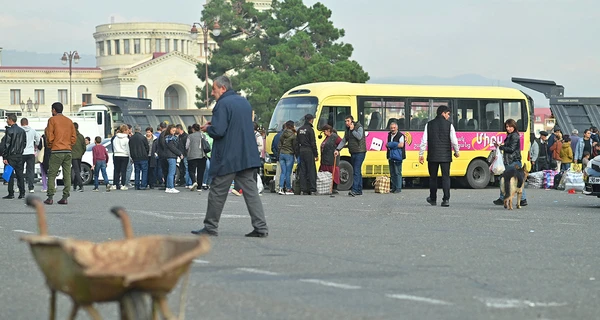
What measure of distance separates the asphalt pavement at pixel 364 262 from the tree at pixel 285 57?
54.3 m

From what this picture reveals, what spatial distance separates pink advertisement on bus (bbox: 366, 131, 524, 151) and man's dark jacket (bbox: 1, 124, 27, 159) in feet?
33.2

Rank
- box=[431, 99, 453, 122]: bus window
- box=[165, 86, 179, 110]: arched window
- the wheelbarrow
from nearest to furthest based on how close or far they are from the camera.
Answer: the wheelbarrow
box=[431, 99, 453, 122]: bus window
box=[165, 86, 179, 110]: arched window

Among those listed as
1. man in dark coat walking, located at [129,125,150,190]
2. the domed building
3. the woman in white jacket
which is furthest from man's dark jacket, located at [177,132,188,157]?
the domed building

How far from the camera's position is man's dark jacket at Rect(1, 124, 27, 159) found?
22.7 m

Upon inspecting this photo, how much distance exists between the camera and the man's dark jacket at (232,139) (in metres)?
12.8

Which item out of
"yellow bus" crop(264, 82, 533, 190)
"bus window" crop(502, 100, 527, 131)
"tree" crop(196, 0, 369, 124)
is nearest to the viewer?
"yellow bus" crop(264, 82, 533, 190)

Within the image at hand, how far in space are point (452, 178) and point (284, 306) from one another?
994 inches

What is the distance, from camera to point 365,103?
30312mm

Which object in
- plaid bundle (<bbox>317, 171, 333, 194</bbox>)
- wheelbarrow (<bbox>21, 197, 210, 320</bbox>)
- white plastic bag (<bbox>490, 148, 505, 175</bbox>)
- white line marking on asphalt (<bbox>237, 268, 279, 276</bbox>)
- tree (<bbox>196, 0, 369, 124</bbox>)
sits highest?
tree (<bbox>196, 0, 369, 124</bbox>)

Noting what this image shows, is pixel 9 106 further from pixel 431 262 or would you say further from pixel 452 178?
pixel 431 262

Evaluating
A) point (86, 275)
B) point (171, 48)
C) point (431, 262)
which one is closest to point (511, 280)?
point (431, 262)

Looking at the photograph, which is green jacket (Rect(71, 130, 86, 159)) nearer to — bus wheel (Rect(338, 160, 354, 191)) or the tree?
bus wheel (Rect(338, 160, 354, 191))

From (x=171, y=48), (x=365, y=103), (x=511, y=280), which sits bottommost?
(x=511, y=280)

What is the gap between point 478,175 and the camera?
102ft
